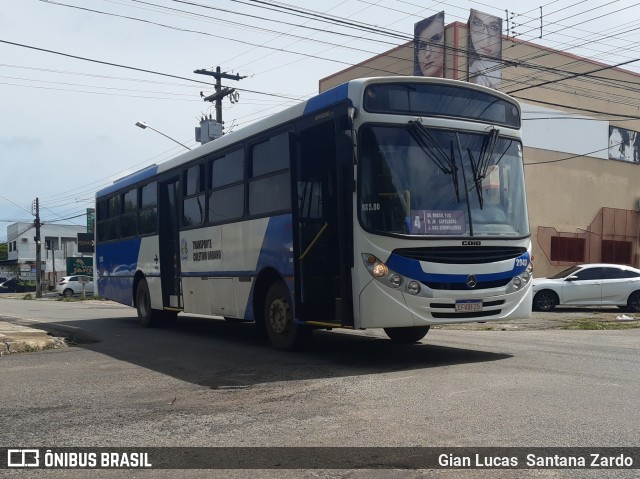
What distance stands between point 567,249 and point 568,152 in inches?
173

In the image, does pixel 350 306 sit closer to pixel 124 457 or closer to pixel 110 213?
→ pixel 124 457

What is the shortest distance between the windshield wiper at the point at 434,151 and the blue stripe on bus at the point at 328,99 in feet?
3.03

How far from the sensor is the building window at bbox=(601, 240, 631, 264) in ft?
116

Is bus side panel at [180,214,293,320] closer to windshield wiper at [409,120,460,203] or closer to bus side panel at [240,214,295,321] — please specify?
bus side panel at [240,214,295,321]

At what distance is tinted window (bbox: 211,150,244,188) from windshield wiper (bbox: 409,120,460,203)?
3.47 meters

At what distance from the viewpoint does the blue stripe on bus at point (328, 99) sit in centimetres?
923

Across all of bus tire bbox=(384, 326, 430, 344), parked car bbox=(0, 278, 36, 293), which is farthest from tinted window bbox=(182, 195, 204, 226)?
parked car bbox=(0, 278, 36, 293)

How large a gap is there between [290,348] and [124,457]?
516 cm

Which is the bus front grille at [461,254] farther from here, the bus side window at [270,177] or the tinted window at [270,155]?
the tinted window at [270,155]

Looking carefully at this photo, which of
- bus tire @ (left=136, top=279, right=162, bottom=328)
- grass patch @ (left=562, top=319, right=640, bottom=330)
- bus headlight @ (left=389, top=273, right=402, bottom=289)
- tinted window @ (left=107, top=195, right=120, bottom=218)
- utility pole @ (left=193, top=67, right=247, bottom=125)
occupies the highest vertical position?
utility pole @ (left=193, top=67, right=247, bottom=125)

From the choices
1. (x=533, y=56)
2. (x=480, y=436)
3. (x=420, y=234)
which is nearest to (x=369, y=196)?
(x=420, y=234)

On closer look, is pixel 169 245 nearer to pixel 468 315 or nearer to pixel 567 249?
pixel 468 315

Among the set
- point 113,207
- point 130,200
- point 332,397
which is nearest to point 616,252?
point 113,207

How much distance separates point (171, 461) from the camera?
211 inches
